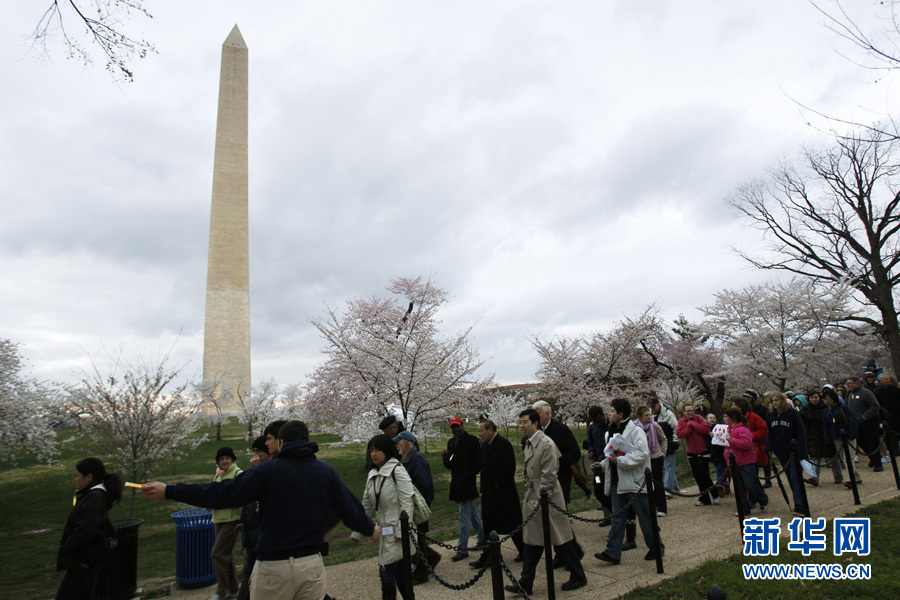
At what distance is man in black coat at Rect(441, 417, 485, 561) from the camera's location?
671 cm

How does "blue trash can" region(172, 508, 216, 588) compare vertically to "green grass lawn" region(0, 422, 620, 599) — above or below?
above

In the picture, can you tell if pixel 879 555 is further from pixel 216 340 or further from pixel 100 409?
pixel 216 340

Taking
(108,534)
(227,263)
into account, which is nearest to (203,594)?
(108,534)

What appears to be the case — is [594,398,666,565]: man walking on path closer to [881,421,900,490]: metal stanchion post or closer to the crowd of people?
the crowd of people

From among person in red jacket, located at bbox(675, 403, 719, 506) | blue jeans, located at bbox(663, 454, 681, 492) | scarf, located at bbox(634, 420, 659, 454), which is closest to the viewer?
scarf, located at bbox(634, 420, 659, 454)

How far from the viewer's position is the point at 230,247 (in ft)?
141

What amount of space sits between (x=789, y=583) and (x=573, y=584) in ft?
6.84

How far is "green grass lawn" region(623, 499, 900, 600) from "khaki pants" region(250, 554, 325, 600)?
3.14 meters

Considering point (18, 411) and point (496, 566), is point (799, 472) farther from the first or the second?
point (18, 411)

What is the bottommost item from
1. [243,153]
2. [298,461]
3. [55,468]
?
[55,468]

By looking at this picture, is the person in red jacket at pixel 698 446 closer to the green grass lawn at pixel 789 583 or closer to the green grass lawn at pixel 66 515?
the green grass lawn at pixel 66 515

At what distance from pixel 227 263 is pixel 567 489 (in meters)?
40.9

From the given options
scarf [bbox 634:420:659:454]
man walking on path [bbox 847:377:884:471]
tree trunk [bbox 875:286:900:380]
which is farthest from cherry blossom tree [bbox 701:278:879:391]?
scarf [bbox 634:420:659:454]

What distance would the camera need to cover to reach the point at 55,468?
2495 centimetres
